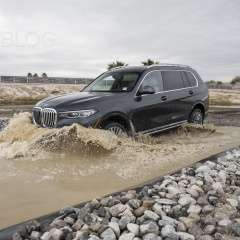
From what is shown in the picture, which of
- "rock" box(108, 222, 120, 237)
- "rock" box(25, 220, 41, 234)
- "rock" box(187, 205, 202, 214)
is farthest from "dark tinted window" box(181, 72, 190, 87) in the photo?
"rock" box(25, 220, 41, 234)

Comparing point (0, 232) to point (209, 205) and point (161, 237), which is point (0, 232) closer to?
point (161, 237)

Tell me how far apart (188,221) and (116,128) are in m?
3.04

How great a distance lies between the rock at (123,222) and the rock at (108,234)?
170 mm

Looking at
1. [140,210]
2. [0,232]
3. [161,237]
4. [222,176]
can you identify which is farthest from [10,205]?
[222,176]

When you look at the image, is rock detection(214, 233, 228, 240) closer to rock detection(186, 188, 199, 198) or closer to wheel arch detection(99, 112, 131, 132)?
rock detection(186, 188, 199, 198)

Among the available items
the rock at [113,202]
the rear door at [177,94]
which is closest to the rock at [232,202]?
the rock at [113,202]

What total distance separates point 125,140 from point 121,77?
1.80 meters

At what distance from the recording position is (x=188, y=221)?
107 inches

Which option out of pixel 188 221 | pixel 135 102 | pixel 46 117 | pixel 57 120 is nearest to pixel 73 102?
pixel 57 120

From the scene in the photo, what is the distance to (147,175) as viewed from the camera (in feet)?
15.0

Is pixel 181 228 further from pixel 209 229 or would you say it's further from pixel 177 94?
pixel 177 94

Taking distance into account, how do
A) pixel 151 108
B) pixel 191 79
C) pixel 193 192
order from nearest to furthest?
pixel 193 192, pixel 151 108, pixel 191 79

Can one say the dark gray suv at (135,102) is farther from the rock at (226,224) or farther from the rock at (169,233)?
the rock at (226,224)

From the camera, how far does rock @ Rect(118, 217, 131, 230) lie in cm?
266
